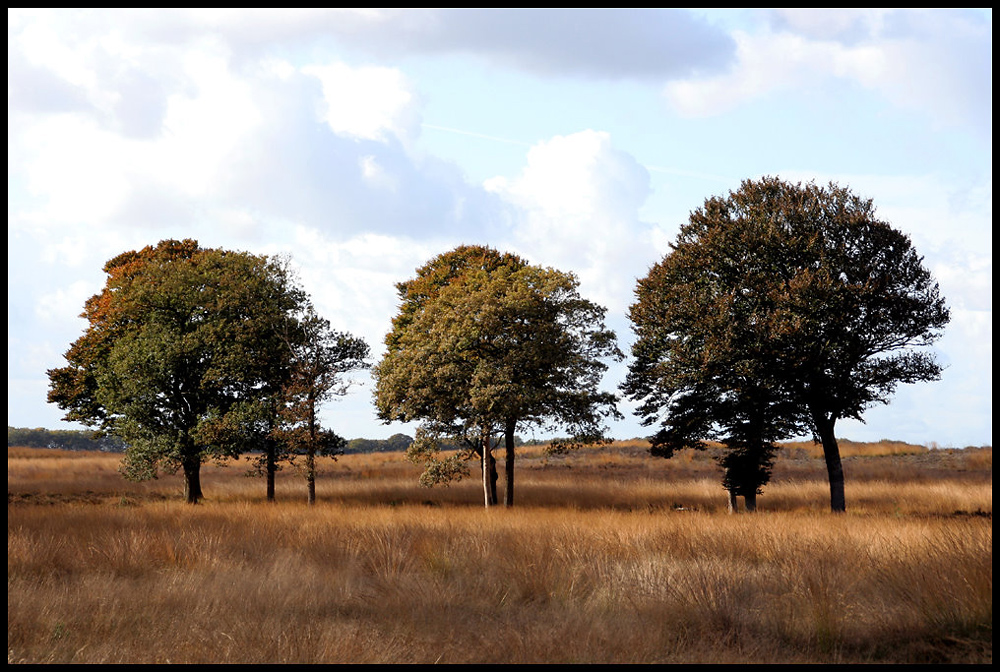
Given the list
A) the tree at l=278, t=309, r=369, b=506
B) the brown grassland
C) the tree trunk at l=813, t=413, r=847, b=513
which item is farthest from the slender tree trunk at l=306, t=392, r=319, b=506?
the tree trunk at l=813, t=413, r=847, b=513

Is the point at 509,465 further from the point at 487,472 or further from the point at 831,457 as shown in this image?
the point at 831,457

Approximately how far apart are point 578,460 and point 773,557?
1907 inches

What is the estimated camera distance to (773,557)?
12.6 m

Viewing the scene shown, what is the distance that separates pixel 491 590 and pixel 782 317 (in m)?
18.1

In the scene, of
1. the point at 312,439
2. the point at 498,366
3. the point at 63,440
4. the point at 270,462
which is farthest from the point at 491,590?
the point at 63,440

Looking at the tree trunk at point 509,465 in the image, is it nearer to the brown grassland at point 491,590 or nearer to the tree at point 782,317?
the tree at point 782,317

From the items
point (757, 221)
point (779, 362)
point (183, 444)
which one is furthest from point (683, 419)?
point (183, 444)

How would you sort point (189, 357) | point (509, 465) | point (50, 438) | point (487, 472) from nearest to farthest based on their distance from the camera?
1. point (487, 472)
2. point (509, 465)
3. point (189, 357)
4. point (50, 438)

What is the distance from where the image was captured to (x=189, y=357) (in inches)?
1293

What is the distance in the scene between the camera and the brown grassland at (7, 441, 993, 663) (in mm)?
8227

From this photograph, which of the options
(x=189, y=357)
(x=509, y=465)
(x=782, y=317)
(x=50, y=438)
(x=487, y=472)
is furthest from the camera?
(x=50, y=438)

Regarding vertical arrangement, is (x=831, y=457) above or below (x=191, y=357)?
below

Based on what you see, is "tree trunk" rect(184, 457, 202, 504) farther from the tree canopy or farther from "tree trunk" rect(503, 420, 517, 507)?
"tree trunk" rect(503, 420, 517, 507)

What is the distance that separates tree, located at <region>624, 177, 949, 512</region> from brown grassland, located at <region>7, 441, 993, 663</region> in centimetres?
899
